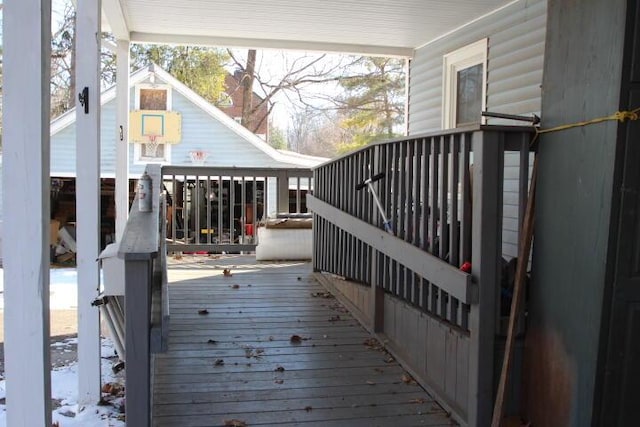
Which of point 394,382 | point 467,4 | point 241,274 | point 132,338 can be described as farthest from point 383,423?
point 467,4

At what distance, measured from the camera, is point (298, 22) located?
6984mm

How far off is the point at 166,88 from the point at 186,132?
1105mm

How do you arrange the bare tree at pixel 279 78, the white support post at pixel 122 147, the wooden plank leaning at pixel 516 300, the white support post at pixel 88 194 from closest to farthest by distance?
the wooden plank leaning at pixel 516 300 < the white support post at pixel 88 194 < the white support post at pixel 122 147 < the bare tree at pixel 279 78

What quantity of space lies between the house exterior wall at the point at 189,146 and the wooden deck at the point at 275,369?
9305mm

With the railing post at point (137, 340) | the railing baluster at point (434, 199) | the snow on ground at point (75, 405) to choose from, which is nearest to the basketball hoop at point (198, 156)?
the snow on ground at point (75, 405)

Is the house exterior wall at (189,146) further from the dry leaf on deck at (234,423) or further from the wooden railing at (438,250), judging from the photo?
the dry leaf on deck at (234,423)

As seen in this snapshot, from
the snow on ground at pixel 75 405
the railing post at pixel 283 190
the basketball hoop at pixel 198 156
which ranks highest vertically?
the basketball hoop at pixel 198 156

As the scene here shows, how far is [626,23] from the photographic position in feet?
7.53

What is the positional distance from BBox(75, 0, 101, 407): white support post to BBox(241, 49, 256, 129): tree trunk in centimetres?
2066

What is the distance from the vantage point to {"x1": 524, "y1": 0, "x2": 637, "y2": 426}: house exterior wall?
2.40 m

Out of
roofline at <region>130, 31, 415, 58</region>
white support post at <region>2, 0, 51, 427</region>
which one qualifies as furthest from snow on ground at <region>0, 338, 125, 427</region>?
roofline at <region>130, 31, 415, 58</region>

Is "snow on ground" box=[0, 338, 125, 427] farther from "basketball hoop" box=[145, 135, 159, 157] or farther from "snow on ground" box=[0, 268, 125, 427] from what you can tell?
"basketball hoop" box=[145, 135, 159, 157]

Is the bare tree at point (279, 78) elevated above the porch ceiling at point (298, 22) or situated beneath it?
elevated above

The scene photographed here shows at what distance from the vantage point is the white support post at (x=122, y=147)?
6.04m
